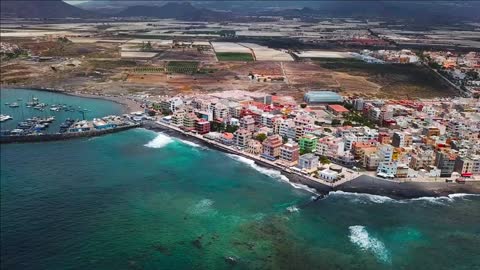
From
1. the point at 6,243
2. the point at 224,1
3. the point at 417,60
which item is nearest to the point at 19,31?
the point at 417,60

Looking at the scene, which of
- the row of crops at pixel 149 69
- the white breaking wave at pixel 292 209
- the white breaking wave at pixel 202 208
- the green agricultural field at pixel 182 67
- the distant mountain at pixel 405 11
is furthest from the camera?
the distant mountain at pixel 405 11

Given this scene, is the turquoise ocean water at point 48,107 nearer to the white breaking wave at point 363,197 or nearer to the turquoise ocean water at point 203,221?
the turquoise ocean water at point 203,221

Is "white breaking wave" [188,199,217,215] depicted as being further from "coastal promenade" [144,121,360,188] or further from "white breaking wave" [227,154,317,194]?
"coastal promenade" [144,121,360,188]

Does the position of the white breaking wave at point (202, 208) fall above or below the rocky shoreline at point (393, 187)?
below

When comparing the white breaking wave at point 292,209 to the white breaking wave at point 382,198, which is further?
the white breaking wave at point 382,198

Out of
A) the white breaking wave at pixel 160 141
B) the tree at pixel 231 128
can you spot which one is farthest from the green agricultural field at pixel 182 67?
the white breaking wave at pixel 160 141

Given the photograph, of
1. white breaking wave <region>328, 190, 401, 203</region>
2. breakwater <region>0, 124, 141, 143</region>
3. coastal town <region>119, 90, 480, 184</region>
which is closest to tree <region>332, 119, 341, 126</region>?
coastal town <region>119, 90, 480, 184</region>
